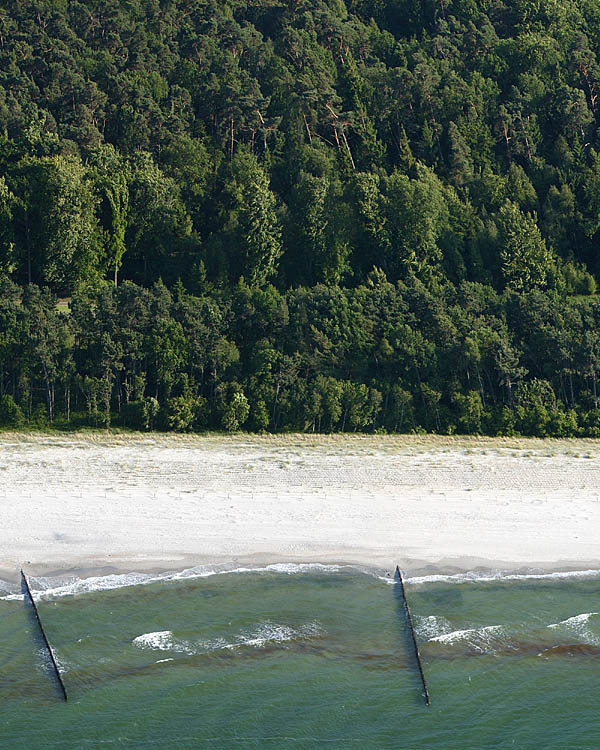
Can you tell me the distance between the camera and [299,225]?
133 feet

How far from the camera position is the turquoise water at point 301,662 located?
1903cm

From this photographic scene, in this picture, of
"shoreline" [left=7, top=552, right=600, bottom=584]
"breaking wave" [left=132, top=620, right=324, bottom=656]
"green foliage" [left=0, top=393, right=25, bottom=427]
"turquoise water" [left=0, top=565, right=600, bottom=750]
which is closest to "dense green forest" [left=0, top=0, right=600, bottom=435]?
"green foliage" [left=0, top=393, right=25, bottom=427]

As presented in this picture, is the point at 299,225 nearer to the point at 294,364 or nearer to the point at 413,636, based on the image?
the point at 294,364

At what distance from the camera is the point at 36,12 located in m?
56.4

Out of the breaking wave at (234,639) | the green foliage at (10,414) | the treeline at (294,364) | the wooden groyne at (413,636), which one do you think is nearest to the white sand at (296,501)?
the wooden groyne at (413,636)

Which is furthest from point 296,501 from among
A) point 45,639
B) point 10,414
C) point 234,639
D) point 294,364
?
point 10,414

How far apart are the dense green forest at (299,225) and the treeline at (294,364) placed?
94mm

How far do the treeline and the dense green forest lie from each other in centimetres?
9

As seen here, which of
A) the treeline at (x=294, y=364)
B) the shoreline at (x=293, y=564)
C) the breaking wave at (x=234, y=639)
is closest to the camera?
the breaking wave at (x=234, y=639)

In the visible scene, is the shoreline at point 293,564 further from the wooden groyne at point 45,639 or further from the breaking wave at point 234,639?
the breaking wave at point 234,639

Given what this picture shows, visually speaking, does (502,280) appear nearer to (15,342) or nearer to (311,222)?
(311,222)

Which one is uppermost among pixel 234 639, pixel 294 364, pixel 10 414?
pixel 294 364

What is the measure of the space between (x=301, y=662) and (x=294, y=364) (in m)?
16.2

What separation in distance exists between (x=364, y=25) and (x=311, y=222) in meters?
26.5
